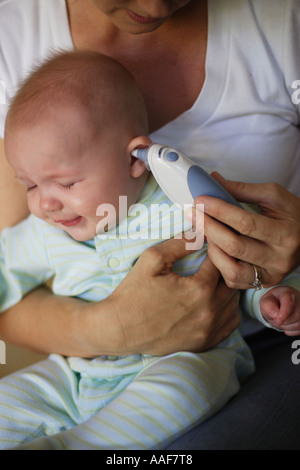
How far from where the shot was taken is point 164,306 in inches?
41.9

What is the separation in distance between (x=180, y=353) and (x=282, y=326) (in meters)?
0.21

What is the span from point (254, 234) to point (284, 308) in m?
0.18

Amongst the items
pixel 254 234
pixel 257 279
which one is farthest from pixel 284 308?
pixel 254 234

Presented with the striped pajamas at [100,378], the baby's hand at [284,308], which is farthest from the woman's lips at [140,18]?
the baby's hand at [284,308]

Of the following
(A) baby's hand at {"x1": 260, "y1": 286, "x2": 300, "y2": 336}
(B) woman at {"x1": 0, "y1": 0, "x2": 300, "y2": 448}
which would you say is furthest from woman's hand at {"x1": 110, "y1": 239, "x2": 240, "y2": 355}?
(A) baby's hand at {"x1": 260, "y1": 286, "x2": 300, "y2": 336}

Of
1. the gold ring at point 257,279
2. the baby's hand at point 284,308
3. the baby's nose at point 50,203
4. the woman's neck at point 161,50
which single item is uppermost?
the woman's neck at point 161,50

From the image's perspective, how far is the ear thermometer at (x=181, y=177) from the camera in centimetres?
92

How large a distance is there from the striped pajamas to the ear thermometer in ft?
0.48

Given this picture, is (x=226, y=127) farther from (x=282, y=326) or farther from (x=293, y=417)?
(x=293, y=417)

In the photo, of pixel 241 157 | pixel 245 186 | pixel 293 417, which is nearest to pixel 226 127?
pixel 241 157

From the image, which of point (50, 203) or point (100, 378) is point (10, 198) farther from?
point (100, 378)

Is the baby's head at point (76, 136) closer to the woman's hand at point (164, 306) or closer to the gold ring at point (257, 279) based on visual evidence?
the woman's hand at point (164, 306)

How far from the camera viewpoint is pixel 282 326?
3.42ft

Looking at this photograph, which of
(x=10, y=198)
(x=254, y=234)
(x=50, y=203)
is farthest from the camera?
(x=10, y=198)
